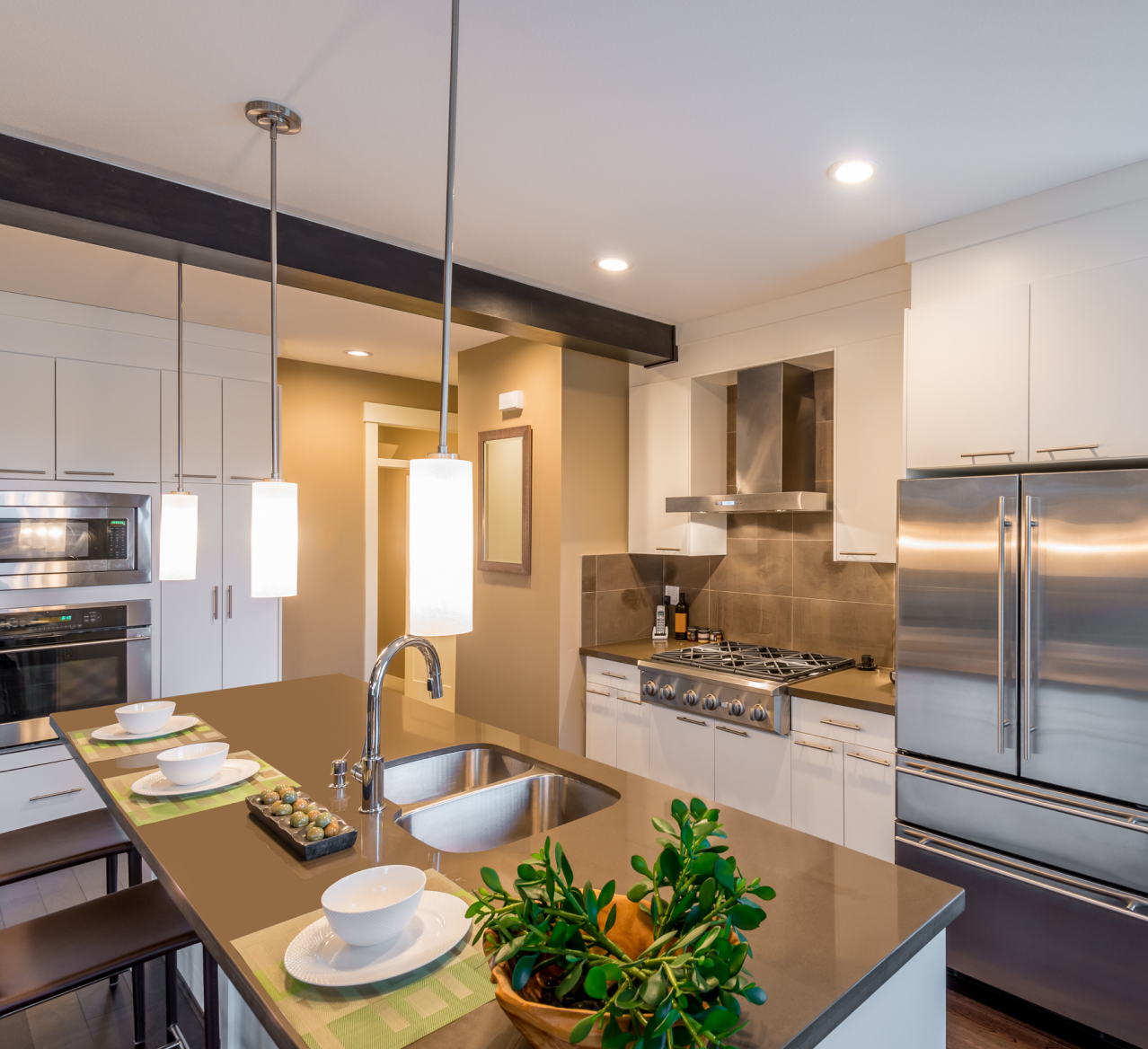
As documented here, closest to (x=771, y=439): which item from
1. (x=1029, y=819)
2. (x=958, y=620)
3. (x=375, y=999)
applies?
(x=958, y=620)

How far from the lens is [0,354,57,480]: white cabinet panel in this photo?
3264 mm

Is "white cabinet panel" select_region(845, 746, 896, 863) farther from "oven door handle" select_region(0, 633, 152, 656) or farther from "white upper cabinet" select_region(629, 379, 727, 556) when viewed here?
"oven door handle" select_region(0, 633, 152, 656)

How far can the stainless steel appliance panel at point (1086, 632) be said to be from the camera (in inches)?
79.7

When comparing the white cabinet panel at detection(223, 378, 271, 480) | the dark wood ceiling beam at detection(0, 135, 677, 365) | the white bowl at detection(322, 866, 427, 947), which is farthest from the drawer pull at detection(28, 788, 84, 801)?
the white bowl at detection(322, 866, 427, 947)

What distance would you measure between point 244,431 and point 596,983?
3.87 meters

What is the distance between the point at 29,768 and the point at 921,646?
3.86 meters

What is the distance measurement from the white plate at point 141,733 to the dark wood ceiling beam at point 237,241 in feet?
4.94

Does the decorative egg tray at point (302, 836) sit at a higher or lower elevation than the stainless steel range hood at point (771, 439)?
lower

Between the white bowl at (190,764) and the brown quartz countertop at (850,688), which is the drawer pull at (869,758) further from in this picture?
the white bowl at (190,764)

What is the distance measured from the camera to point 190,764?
171 centimetres

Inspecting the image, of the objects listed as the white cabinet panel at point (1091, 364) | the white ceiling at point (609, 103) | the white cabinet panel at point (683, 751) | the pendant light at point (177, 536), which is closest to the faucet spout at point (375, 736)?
the pendant light at point (177, 536)

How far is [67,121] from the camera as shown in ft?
6.39

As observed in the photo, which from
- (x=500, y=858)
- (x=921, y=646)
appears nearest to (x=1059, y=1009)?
(x=921, y=646)

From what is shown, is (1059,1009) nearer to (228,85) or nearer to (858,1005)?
(858,1005)
